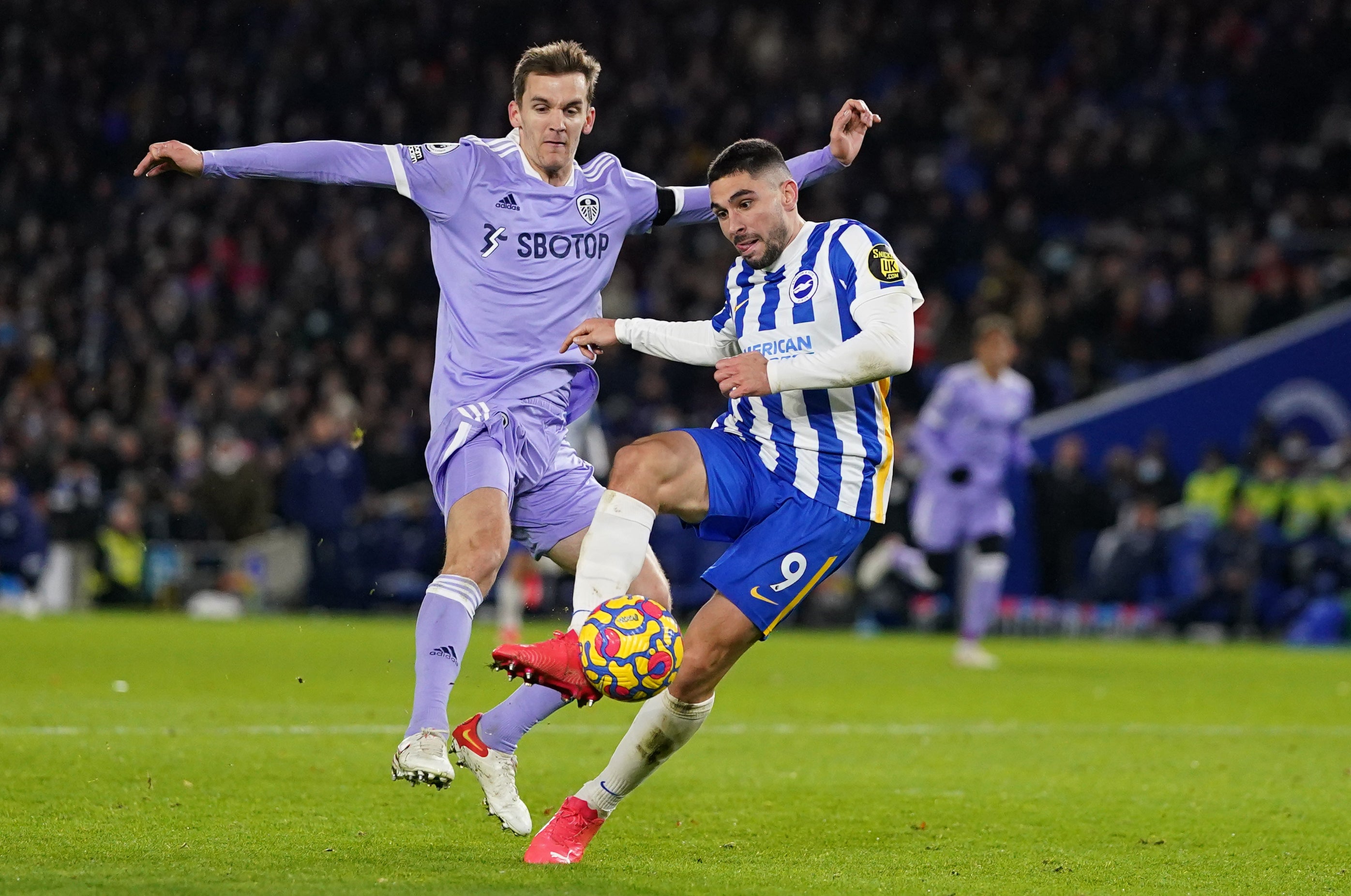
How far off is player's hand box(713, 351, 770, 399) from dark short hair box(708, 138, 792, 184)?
64 cm

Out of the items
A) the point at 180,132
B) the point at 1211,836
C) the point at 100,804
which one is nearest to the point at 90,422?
the point at 180,132

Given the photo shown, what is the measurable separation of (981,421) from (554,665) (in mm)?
9349

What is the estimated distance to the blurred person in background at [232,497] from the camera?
18281 mm

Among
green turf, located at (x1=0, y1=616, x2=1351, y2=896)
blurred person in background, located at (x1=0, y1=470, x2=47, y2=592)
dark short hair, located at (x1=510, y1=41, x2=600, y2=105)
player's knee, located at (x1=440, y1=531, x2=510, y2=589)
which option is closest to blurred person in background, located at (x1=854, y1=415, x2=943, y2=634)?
green turf, located at (x1=0, y1=616, x2=1351, y2=896)

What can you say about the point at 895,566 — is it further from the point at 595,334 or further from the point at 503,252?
the point at 595,334

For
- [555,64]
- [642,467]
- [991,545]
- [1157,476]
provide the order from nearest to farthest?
[642,467]
[555,64]
[991,545]
[1157,476]

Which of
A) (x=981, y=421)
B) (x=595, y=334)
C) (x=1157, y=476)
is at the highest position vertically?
(x=595, y=334)

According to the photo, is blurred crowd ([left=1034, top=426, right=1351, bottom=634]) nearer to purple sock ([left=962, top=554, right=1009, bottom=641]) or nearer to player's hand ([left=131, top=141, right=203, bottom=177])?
purple sock ([left=962, top=554, right=1009, bottom=641])

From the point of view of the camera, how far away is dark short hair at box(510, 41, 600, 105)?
20.0 feet

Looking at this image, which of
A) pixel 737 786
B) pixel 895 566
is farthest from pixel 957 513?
pixel 737 786

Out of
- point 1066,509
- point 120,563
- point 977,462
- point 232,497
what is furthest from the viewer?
point 120,563

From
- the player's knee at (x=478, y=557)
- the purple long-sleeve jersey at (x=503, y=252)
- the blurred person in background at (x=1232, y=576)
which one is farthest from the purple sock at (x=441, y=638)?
the blurred person in background at (x=1232, y=576)

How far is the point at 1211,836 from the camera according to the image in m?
5.91

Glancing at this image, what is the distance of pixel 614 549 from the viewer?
5.23 meters
